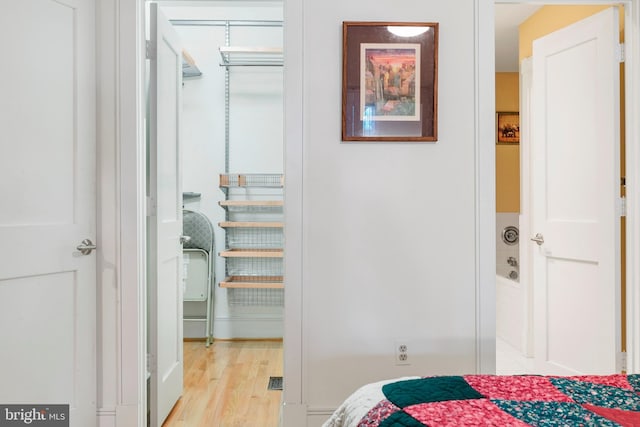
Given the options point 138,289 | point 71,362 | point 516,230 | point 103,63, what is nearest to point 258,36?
point 103,63

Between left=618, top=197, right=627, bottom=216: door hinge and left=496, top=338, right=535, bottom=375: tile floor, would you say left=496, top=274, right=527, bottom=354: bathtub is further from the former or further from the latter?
left=618, top=197, right=627, bottom=216: door hinge

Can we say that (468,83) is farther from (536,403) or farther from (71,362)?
(71,362)

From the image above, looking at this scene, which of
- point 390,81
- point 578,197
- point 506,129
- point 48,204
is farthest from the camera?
point 506,129

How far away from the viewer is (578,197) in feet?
8.38

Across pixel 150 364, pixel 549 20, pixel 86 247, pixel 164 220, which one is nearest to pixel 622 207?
pixel 549 20

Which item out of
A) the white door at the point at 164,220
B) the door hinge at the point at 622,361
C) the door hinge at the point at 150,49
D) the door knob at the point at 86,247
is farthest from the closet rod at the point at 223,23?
the door hinge at the point at 622,361

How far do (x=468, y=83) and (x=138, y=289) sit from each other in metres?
1.94

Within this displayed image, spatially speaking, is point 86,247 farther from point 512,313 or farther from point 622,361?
point 512,313

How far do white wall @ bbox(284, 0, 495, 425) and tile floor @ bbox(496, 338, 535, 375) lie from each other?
1124 mm

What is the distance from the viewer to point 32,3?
1810 mm

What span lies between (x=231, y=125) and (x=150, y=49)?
4.94 feet

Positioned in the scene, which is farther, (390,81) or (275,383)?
(275,383)

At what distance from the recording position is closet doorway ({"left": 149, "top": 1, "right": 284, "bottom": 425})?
368cm

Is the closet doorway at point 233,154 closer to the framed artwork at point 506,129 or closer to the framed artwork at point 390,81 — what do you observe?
the framed artwork at point 390,81
